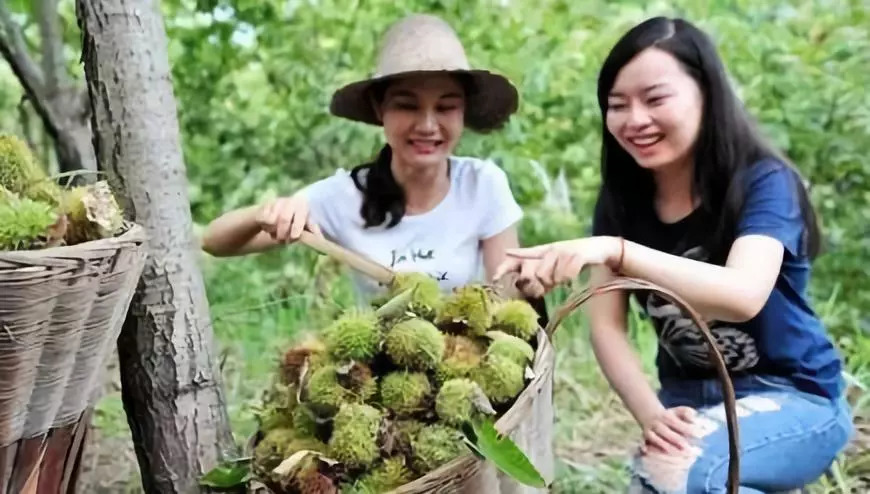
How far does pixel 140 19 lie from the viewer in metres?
1.33

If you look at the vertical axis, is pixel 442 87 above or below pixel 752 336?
above

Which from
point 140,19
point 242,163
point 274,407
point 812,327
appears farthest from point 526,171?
point 274,407

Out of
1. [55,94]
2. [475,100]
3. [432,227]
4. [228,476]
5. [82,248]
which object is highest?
[55,94]

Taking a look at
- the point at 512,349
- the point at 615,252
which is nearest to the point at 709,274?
the point at 615,252

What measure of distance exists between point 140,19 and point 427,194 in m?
0.61

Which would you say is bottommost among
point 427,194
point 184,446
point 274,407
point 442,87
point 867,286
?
point 867,286

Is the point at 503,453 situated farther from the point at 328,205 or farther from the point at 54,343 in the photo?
the point at 328,205

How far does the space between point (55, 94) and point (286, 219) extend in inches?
45.7

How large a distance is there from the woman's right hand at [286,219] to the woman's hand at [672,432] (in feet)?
1.80

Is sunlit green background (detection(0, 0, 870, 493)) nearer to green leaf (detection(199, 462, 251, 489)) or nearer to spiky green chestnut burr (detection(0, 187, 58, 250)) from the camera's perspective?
green leaf (detection(199, 462, 251, 489))

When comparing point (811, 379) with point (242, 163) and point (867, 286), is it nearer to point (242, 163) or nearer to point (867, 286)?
point (867, 286)

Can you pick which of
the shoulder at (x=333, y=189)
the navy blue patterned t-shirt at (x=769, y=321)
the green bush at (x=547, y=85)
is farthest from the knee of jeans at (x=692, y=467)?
the green bush at (x=547, y=85)

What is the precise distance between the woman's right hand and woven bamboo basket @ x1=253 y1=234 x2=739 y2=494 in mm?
64

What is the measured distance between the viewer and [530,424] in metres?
1.05
